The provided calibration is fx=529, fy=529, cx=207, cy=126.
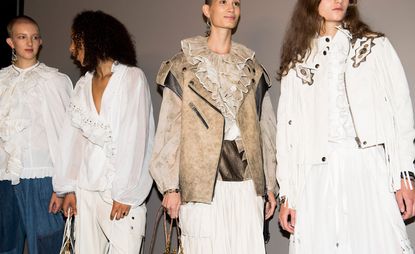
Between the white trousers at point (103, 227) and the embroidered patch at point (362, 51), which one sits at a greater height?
the embroidered patch at point (362, 51)

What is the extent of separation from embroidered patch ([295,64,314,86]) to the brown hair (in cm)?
4

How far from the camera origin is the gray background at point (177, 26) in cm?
289

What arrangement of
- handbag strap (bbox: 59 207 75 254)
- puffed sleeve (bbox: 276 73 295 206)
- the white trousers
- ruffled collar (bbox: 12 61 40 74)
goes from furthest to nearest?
ruffled collar (bbox: 12 61 40 74), handbag strap (bbox: 59 207 75 254), the white trousers, puffed sleeve (bbox: 276 73 295 206)

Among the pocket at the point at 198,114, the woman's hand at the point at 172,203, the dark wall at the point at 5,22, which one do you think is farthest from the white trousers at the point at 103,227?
the dark wall at the point at 5,22

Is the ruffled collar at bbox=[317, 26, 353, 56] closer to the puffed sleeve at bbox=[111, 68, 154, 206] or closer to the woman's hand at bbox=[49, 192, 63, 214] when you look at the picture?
the puffed sleeve at bbox=[111, 68, 154, 206]

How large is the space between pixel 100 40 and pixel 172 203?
3.73 feet

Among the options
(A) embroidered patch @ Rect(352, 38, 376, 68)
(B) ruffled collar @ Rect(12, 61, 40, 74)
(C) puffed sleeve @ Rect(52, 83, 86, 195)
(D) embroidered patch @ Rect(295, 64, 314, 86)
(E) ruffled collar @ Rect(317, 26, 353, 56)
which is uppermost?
(B) ruffled collar @ Rect(12, 61, 40, 74)

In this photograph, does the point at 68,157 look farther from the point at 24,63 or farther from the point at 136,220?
the point at 24,63

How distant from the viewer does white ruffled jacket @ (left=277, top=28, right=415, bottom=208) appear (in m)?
2.31

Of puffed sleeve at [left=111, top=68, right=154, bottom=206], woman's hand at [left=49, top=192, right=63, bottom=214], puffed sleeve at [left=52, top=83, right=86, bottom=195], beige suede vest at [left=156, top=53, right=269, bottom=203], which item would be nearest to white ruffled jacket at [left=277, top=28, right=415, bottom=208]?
beige suede vest at [left=156, top=53, right=269, bottom=203]

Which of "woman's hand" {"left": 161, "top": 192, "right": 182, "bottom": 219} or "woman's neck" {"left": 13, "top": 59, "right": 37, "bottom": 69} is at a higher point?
"woman's neck" {"left": 13, "top": 59, "right": 37, "bottom": 69}

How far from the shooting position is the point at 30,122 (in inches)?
128

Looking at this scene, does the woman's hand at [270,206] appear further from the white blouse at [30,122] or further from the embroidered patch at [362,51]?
the white blouse at [30,122]

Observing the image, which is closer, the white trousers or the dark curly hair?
the white trousers
